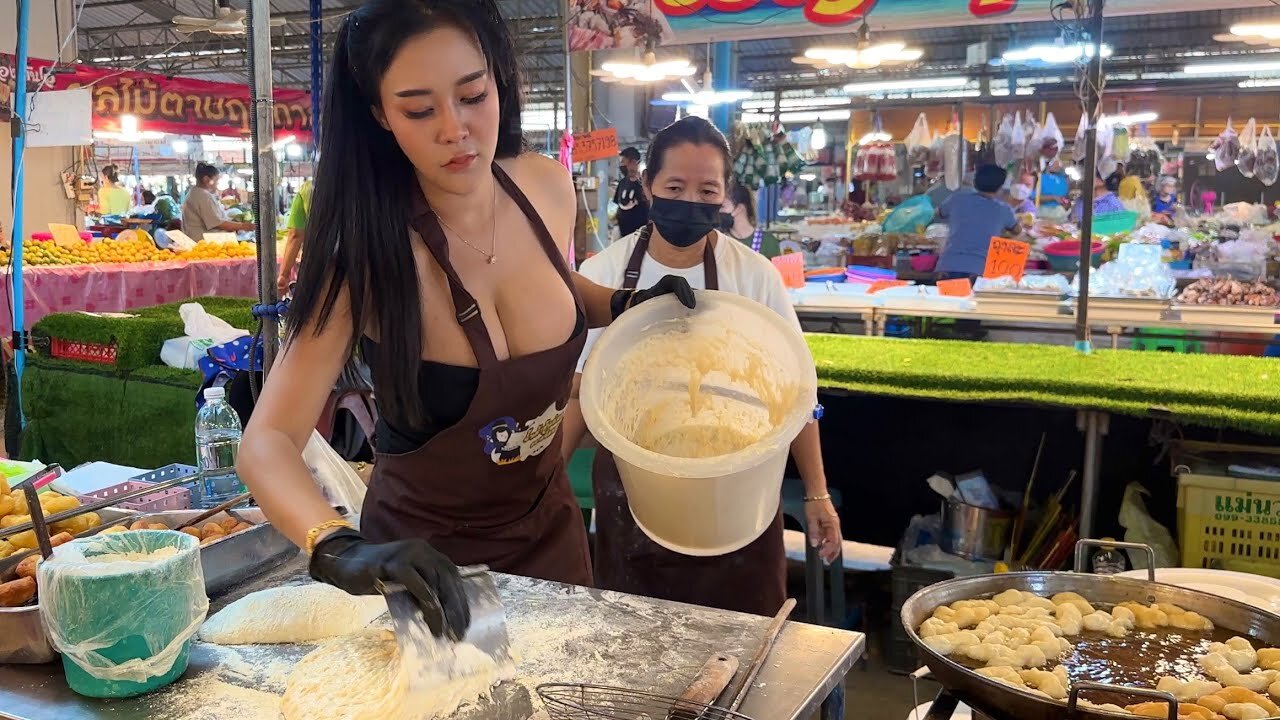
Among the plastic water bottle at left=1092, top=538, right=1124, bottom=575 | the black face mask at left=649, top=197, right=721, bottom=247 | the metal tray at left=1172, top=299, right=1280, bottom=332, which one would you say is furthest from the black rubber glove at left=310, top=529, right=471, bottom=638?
the metal tray at left=1172, top=299, right=1280, bottom=332

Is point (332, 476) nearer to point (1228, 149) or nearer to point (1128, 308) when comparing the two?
point (1128, 308)

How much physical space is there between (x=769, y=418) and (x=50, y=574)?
4.17 feet

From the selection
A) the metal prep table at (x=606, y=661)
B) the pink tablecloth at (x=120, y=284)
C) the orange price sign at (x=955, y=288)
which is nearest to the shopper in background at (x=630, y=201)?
the orange price sign at (x=955, y=288)

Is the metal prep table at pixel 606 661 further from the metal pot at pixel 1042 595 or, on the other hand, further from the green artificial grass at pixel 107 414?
the green artificial grass at pixel 107 414

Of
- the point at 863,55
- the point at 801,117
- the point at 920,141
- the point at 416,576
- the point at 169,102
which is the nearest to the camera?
the point at 416,576

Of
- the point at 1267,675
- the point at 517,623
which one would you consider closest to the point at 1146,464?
the point at 1267,675

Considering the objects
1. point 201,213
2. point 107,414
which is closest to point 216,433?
point 107,414

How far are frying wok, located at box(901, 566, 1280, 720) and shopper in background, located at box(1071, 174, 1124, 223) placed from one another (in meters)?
7.16

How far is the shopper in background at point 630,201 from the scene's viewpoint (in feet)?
22.6

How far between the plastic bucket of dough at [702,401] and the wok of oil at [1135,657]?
17.7 inches

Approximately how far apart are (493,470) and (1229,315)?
4617 millimetres

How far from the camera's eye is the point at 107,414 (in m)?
4.70

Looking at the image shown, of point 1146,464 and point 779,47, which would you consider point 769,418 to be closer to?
point 1146,464

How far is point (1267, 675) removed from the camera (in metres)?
1.55
